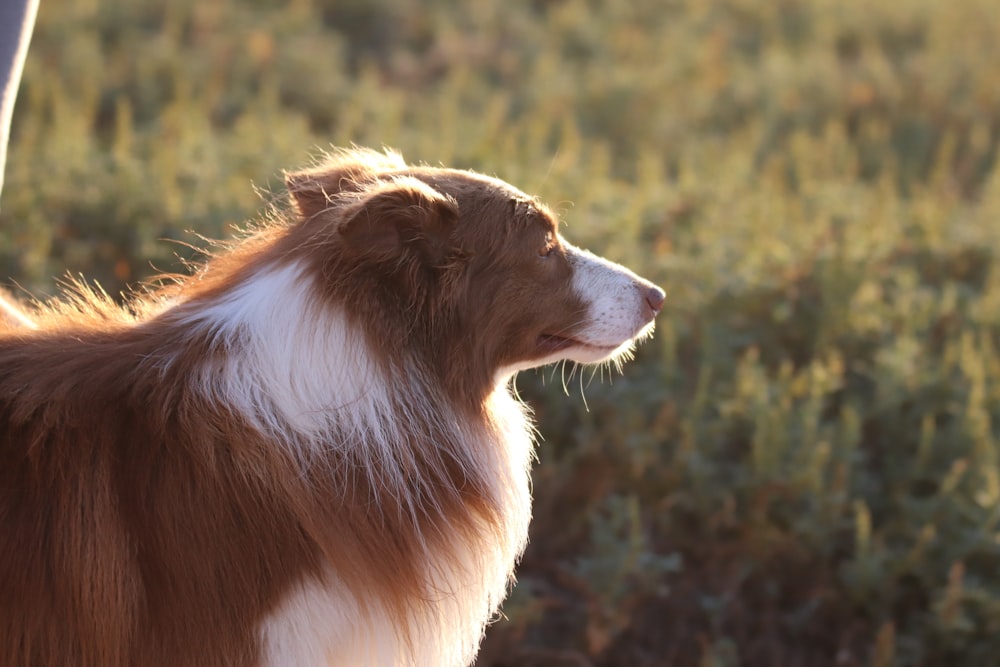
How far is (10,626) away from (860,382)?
399 centimetres

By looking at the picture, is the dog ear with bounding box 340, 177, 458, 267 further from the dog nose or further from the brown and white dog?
the dog nose

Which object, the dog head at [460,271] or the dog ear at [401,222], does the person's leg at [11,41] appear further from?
the dog ear at [401,222]

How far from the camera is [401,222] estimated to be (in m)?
Answer: 2.51

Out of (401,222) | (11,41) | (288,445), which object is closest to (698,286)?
(401,222)

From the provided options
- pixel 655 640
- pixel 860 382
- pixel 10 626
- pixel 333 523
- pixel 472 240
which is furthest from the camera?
pixel 860 382

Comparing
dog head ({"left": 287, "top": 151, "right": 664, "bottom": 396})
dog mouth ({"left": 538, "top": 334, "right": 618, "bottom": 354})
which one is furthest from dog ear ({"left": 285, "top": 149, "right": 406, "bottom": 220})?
dog mouth ({"left": 538, "top": 334, "right": 618, "bottom": 354})

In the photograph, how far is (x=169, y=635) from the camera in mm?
2404

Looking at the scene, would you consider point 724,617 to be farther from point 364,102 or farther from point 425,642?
point 364,102

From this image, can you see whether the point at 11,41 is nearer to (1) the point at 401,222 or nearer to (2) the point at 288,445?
(1) the point at 401,222

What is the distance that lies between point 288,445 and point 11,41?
1437mm

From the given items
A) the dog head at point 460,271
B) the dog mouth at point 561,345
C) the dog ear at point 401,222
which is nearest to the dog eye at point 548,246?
the dog head at point 460,271

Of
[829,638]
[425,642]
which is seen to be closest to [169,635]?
[425,642]

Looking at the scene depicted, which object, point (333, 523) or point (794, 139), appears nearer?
point (333, 523)

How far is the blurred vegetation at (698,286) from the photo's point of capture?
4.22m
